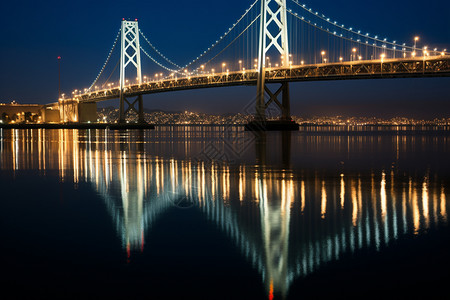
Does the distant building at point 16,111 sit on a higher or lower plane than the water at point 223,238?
higher

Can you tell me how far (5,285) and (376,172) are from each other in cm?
987

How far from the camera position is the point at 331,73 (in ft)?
133

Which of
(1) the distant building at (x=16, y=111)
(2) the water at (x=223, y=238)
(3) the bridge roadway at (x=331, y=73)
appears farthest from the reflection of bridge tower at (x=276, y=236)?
(1) the distant building at (x=16, y=111)

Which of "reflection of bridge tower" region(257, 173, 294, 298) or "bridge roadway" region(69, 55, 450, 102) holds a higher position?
"bridge roadway" region(69, 55, 450, 102)

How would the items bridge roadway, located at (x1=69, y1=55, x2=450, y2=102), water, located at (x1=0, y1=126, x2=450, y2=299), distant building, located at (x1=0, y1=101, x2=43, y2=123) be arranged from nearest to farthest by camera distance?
water, located at (x1=0, y1=126, x2=450, y2=299), bridge roadway, located at (x1=69, y1=55, x2=450, y2=102), distant building, located at (x1=0, y1=101, x2=43, y2=123)

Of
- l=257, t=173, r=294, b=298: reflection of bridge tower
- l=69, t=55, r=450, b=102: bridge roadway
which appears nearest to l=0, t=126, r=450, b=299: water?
l=257, t=173, r=294, b=298: reflection of bridge tower

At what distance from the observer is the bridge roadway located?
35775 mm

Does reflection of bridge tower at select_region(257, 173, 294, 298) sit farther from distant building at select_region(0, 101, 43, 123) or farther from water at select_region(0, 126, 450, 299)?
distant building at select_region(0, 101, 43, 123)

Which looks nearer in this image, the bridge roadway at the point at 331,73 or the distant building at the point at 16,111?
the bridge roadway at the point at 331,73

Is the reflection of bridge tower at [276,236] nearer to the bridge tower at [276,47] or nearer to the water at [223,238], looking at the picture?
the water at [223,238]

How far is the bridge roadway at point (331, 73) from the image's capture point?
117 ft

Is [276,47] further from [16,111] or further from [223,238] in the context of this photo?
[16,111]

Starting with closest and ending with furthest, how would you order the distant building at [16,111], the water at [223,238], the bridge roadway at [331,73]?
the water at [223,238], the bridge roadway at [331,73], the distant building at [16,111]

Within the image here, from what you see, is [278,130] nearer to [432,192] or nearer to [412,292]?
[432,192]
